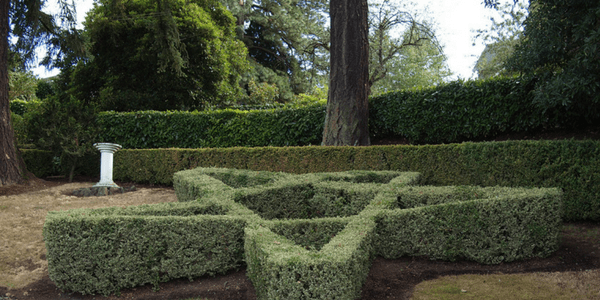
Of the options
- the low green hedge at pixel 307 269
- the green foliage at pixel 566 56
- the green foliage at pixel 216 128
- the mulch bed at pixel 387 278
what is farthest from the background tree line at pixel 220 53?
the low green hedge at pixel 307 269

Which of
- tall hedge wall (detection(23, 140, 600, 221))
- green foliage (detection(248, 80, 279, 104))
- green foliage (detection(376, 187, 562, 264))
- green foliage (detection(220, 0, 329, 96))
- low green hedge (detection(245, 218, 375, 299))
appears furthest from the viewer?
green foliage (detection(220, 0, 329, 96))

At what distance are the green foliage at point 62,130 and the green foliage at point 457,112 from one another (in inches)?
343

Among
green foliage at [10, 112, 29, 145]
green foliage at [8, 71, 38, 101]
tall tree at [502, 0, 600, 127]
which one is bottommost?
green foliage at [10, 112, 29, 145]

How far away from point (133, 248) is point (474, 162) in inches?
207

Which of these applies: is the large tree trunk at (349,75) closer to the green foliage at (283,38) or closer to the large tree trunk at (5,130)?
the large tree trunk at (5,130)

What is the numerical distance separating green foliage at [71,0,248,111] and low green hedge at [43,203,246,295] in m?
14.0

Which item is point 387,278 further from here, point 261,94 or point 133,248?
point 261,94

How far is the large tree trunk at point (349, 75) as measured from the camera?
9406 millimetres

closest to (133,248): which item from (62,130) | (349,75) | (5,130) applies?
(349,75)

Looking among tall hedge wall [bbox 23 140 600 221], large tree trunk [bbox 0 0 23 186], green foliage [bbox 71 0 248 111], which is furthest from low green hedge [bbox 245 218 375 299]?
green foliage [bbox 71 0 248 111]

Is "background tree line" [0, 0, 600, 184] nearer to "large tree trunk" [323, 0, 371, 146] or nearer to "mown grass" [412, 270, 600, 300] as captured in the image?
"large tree trunk" [323, 0, 371, 146]

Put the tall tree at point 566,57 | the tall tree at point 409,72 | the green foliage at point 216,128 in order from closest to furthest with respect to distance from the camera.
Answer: the tall tree at point 566,57
the green foliage at point 216,128
the tall tree at point 409,72

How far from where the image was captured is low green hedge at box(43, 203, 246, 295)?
3941 mm

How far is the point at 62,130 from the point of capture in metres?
11.7
